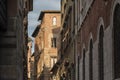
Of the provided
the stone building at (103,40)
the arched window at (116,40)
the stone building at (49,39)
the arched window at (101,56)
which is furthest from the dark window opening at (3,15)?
the stone building at (49,39)

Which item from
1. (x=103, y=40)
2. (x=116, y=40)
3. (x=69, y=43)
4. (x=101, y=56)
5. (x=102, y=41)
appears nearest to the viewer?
(x=116, y=40)

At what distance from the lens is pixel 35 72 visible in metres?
128

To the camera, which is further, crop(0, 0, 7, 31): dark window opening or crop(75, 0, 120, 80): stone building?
crop(0, 0, 7, 31): dark window opening

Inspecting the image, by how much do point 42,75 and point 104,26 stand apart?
84275mm

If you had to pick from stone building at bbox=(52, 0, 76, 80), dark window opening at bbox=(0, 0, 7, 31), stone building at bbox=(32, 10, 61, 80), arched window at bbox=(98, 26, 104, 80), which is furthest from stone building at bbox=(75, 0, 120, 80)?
stone building at bbox=(32, 10, 61, 80)

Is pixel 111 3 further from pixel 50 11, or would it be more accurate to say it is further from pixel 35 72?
pixel 35 72

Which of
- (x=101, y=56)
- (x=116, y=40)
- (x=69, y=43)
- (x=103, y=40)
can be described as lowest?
(x=69, y=43)

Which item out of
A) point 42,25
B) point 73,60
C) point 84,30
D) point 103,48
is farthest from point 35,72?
point 103,48

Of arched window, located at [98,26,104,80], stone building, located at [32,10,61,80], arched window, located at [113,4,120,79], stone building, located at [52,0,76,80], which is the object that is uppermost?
arched window, located at [113,4,120,79]

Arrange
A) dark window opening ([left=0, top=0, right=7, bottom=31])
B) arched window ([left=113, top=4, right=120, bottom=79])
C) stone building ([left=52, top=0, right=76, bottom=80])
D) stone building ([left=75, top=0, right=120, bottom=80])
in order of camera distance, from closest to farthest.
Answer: arched window ([left=113, top=4, right=120, bottom=79]) → stone building ([left=75, top=0, right=120, bottom=80]) → dark window opening ([left=0, top=0, right=7, bottom=31]) → stone building ([left=52, top=0, right=76, bottom=80])

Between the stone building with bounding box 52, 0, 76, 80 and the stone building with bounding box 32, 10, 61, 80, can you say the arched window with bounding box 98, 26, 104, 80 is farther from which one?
the stone building with bounding box 32, 10, 61, 80

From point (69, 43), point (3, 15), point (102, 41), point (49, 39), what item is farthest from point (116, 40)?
point (49, 39)

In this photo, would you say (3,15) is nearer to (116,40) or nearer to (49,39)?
(116,40)

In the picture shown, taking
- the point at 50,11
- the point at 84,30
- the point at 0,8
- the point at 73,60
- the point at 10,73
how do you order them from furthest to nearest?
A: the point at 50,11, the point at 73,60, the point at 84,30, the point at 10,73, the point at 0,8
